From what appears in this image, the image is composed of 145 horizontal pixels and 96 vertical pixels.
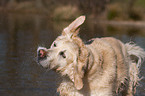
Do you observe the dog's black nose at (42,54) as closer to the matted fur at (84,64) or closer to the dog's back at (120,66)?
the matted fur at (84,64)

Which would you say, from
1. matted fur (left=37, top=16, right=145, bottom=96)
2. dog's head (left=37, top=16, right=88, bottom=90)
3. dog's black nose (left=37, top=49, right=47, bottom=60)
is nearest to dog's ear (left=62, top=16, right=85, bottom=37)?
matted fur (left=37, top=16, right=145, bottom=96)

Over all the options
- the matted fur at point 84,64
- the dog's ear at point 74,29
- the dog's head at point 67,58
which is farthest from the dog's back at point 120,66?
the dog's head at point 67,58

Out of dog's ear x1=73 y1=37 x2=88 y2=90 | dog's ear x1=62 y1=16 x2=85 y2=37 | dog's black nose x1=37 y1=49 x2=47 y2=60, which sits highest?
dog's ear x1=62 y1=16 x2=85 y2=37

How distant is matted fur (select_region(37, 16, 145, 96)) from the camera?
445cm

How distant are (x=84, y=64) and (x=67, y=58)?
255 millimetres

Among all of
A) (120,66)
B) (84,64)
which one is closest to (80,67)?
(84,64)

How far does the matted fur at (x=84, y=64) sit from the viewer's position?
14.6 feet

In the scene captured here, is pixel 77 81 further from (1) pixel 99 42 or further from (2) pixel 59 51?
(1) pixel 99 42

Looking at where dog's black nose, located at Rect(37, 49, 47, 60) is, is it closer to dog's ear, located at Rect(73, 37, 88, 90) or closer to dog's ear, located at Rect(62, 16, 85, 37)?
dog's ear, located at Rect(73, 37, 88, 90)

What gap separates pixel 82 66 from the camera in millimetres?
4457

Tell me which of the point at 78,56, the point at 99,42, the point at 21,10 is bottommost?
the point at 78,56

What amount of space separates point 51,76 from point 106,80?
137 inches

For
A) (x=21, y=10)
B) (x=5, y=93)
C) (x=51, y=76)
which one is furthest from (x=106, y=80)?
(x=21, y=10)

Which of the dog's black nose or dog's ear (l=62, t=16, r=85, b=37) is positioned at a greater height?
dog's ear (l=62, t=16, r=85, b=37)
